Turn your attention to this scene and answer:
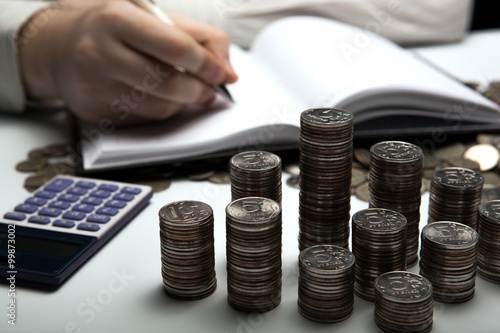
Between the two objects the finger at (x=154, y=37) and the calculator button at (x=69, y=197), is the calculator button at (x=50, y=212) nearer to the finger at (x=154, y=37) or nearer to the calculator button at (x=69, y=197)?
the calculator button at (x=69, y=197)

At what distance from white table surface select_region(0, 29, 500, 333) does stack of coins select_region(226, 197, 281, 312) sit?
0.02 m

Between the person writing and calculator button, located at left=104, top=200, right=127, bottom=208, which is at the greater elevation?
the person writing

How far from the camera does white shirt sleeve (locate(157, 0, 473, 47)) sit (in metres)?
1.62

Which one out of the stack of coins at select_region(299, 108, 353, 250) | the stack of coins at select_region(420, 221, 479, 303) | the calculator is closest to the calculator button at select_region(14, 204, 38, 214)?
the calculator

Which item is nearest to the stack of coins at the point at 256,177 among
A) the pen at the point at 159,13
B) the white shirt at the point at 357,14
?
the pen at the point at 159,13

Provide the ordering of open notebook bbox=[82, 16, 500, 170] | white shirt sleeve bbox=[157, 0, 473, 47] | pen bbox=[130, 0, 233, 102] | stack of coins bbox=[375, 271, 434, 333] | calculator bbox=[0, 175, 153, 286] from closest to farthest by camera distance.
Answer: stack of coins bbox=[375, 271, 434, 333] < calculator bbox=[0, 175, 153, 286] < open notebook bbox=[82, 16, 500, 170] < pen bbox=[130, 0, 233, 102] < white shirt sleeve bbox=[157, 0, 473, 47]

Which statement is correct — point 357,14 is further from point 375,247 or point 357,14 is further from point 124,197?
point 375,247

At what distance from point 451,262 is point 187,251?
0.84 feet

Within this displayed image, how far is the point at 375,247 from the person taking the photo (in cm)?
60

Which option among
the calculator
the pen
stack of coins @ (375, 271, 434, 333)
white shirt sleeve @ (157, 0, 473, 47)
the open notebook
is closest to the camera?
stack of coins @ (375, 271, 434, 333)

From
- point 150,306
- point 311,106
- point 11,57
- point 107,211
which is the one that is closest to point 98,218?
point 107,211

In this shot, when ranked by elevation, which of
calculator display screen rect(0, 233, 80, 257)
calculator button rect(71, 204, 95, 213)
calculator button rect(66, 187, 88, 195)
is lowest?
calculator display screen rect(0, 233, 80, 257)

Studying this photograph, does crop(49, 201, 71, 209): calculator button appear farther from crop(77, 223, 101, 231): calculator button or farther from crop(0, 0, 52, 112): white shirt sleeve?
crop(0, 0, 52, 112): white shirt sleeve

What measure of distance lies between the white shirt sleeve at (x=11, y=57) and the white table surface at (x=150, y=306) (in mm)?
501
